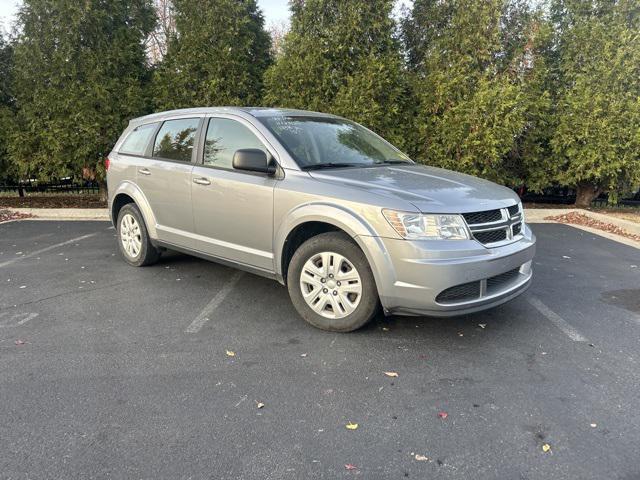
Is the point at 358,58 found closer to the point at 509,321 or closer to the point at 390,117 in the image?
the point at 390,117

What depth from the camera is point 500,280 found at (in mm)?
3549

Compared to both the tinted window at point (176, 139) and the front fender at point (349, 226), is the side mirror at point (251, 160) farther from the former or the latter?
the tinted window at point (176, 139)

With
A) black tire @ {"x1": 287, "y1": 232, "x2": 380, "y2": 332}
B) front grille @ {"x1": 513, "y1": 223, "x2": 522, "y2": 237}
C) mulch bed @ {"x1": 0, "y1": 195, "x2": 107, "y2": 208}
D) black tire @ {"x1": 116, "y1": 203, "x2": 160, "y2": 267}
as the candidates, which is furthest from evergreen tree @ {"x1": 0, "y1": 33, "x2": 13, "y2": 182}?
front grille @ {"x1": 513, "y1": 223, "x2": 522, "y2": 237}

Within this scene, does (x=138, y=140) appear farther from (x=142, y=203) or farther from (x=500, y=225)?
(x=500, y=225)

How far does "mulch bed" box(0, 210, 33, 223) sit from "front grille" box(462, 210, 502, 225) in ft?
30.1

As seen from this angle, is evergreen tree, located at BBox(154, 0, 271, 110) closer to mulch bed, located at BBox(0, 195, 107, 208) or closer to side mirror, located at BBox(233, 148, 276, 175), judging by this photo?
mulch bed, located at BBox(0, 195, 107, 208)

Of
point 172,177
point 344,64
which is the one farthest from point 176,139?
point 344,64

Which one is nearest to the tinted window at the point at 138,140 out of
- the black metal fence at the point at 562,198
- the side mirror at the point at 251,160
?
the side mirror at the point at 251,160

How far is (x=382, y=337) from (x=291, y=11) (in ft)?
26.2

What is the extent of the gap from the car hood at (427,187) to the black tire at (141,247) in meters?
2.58

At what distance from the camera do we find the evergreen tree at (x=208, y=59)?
9.52 m

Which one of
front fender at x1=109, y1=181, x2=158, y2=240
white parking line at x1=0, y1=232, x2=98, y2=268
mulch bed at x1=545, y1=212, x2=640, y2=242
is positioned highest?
front fender at x1=109, y1=181, x2=158, y2=240

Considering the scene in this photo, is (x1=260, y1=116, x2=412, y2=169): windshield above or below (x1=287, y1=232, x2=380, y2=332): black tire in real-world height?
above

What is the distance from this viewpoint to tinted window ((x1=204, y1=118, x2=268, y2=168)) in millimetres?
4250
